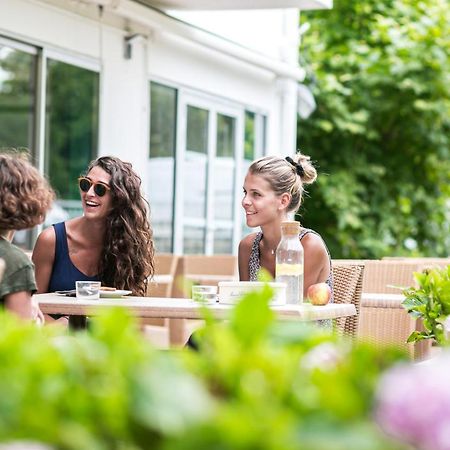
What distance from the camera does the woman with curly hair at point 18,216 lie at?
302 cm

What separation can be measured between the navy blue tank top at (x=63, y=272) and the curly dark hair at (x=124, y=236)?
0.09 metres

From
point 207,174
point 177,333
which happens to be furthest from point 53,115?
point 177,333

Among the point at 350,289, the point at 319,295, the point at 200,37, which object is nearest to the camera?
the point at 319,295

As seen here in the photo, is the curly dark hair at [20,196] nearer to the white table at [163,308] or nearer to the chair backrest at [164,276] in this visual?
the white table at [163,308]

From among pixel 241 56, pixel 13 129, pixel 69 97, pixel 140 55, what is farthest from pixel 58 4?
pixel 13 129

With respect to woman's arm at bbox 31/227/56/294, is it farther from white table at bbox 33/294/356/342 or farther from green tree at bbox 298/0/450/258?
green tree at bbox 298/0/450/258

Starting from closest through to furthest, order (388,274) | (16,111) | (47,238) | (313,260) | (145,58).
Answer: (313,260) < (47,238) < (388,274) < (145,58) < (16,111)

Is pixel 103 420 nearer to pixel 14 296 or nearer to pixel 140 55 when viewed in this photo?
pixel 14 296

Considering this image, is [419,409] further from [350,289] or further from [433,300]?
[350,289]

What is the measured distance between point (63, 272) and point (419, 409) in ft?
11.9

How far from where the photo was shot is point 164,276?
778cm

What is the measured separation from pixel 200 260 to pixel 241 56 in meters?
3.24

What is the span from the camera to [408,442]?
1026 mm

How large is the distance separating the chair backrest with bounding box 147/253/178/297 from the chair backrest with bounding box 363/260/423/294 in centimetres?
158
